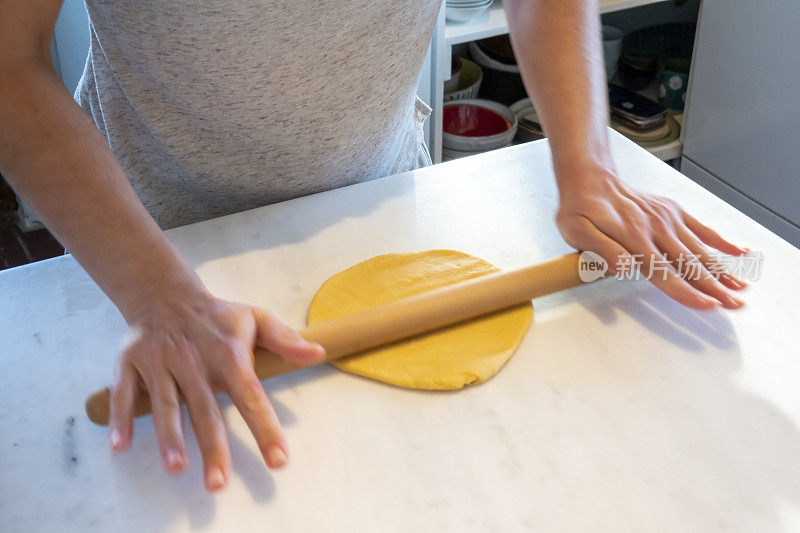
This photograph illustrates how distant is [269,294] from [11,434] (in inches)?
11.5

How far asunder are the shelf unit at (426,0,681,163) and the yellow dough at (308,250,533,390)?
1068 millimetres

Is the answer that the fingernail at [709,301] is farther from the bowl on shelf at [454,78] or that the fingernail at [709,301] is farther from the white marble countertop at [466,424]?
the bowl on shelf at [454,78]

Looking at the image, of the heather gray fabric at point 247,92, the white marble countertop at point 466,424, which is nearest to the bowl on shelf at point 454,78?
the heather gray fabric at point 247,92

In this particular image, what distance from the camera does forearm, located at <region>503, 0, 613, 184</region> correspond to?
0.85m

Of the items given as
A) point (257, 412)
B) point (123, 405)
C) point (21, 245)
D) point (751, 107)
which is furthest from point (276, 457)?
point (21, 245)

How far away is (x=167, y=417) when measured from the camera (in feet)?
1.90

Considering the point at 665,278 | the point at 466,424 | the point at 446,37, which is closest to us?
the point at 466,424

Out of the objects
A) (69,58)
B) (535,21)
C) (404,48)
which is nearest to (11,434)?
(404,48)

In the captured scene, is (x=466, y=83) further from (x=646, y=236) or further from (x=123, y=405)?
(x=123, y=405)

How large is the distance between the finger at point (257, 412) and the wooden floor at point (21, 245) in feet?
5.72

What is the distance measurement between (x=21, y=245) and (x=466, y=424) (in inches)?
79.5

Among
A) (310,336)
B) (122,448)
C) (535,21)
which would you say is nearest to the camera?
(122,448)

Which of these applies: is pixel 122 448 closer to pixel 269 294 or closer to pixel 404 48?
pixel 269 294

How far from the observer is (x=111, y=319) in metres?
0.76
